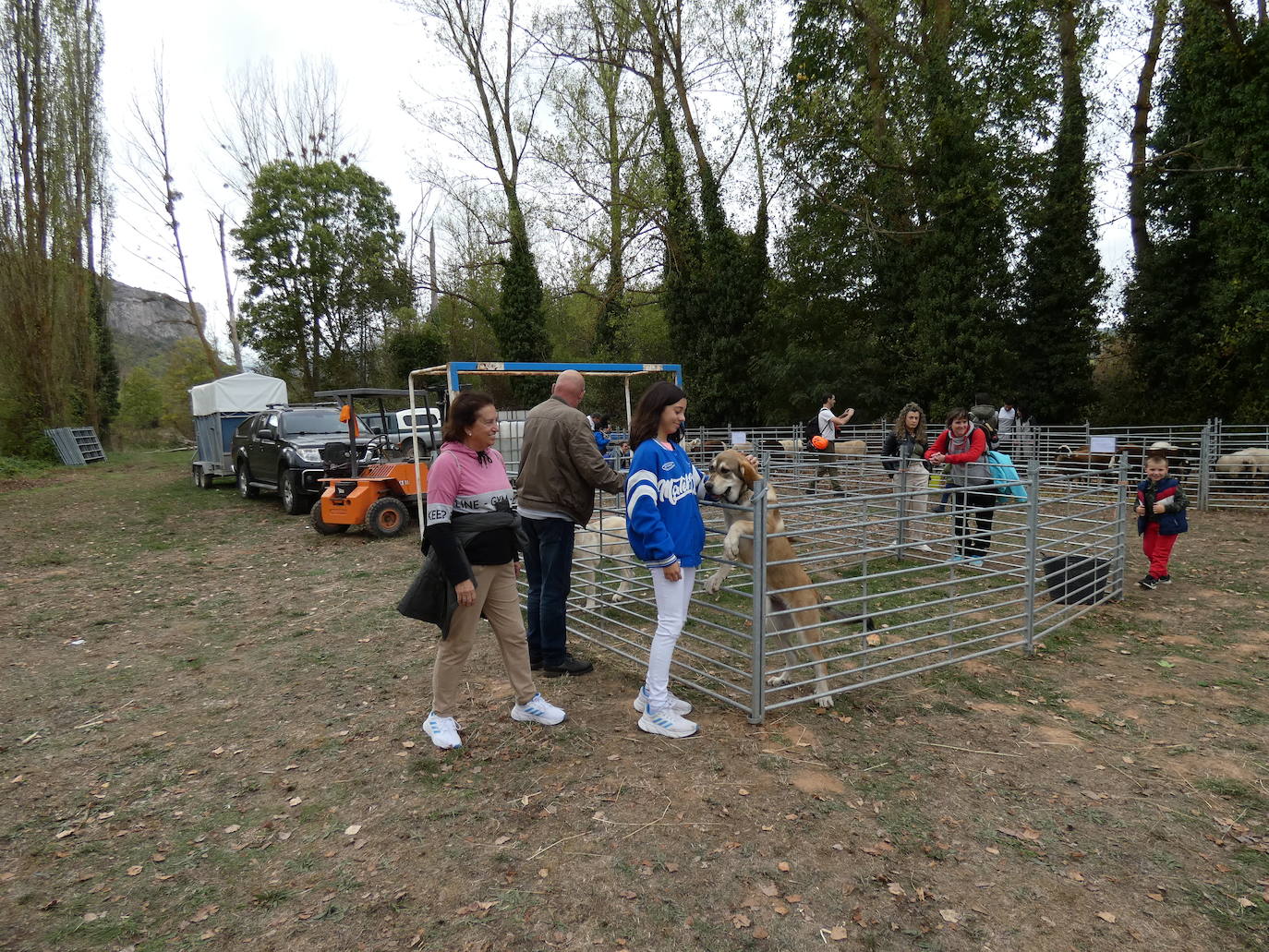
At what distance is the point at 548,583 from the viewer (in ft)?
15.7

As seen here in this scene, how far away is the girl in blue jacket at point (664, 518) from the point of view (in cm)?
361

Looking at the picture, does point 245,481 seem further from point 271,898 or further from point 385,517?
point 271,898

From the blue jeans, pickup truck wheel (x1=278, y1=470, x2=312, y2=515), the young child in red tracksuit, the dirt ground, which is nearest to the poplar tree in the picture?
pickup truck wheel (x1=278, y1=470, x2=312, y2=515)

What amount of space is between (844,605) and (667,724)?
2.61 m

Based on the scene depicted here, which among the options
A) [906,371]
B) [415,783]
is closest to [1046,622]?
[415,783]

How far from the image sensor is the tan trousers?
367 centimetres

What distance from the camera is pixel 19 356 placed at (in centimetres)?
2302

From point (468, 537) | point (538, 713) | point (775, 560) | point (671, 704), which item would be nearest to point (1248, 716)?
point (775, 560)

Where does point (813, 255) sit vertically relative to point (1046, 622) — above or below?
above

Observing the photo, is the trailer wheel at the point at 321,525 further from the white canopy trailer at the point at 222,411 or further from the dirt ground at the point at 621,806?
the white canopy trailer at the point at 222,411

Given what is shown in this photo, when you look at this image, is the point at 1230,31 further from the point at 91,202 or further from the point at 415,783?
the point at 91,202

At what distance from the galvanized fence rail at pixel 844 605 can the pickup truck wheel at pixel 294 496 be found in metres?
7.55

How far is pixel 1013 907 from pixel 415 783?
2666mm

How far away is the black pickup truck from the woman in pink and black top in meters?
7.81
